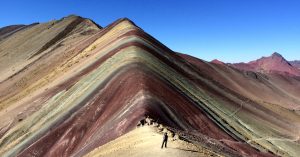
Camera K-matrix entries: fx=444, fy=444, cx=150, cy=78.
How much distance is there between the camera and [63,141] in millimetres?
35469

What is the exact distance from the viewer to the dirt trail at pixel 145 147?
20.1m

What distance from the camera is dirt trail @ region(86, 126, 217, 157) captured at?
20.1m

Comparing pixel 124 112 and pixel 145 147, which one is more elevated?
pixel 124 112

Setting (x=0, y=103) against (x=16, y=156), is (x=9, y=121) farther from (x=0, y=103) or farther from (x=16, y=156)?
(x=0, y=103)

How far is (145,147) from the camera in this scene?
2141 centimetres

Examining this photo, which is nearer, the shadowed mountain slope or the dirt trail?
the dirt trail

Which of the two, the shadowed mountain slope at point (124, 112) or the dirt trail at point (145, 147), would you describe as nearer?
the dirt trail at point (145, 147)

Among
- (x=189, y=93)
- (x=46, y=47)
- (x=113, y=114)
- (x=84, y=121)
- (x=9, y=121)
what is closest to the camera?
(x=113, y=114)

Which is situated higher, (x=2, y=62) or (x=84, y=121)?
(x=2, y=62)

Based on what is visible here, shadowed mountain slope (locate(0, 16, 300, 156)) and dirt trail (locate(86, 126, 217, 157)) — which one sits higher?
shadowed mountain slope (locate(0, 16, 300, 156))

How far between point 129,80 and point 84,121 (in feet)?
18.2

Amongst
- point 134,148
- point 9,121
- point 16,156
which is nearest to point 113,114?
point 16,156

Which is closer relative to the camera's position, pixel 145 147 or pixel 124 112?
pixel 145 147

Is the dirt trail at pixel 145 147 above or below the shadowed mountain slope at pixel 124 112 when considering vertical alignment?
below
